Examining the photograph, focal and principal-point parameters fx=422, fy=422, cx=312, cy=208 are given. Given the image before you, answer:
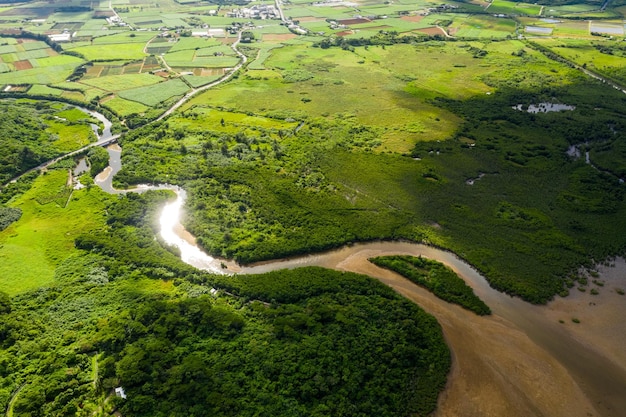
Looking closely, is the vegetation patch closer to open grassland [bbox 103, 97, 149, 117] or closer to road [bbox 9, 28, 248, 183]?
road [bbox 9, 28, 248, 183]

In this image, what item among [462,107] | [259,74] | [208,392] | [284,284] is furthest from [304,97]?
[208,392]

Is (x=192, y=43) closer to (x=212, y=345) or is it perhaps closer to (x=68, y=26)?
(x=68, y=26)

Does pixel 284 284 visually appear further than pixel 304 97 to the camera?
No

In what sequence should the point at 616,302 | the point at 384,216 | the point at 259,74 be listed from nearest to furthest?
the point at 616,302 → the point at 384,216 → the point at 259,74

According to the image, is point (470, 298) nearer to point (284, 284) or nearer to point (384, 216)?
point (384, 216)

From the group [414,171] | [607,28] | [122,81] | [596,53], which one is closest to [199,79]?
[122,81]

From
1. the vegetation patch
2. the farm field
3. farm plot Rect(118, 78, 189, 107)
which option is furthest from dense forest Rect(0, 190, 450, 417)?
farm plot Rect(118, 78, 189, 107)
